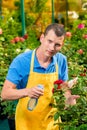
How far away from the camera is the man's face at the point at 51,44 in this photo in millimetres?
3299

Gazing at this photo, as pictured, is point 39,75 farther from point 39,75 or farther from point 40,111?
point 40,111

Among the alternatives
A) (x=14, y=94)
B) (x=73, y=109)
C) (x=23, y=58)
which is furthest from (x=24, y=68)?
(x=73, y=109)

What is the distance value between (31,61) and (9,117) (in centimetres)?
165

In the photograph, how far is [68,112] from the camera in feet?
11.1

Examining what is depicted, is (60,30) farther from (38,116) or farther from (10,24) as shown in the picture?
(10,24)

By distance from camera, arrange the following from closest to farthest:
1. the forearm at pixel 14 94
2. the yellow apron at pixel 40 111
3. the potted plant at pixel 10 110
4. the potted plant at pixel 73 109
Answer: the forearm at pixel 14 94, the potted plant at pixel 73 109, the yellow apron at pixel 40 111, the potted plant at pixel 10 110

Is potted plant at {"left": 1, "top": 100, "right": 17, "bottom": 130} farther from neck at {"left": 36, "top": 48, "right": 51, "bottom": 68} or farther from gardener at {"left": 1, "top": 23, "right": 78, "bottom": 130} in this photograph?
neck at {"left": 36, "top": 48, "right": 51, "bottom": 68}

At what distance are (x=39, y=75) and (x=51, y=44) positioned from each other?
28 cm

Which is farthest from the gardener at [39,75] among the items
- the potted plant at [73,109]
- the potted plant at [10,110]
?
the potted plant at [10,110]

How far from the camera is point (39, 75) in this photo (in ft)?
11.5

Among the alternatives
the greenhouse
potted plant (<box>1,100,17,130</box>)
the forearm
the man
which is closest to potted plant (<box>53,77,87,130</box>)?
the greenhouse

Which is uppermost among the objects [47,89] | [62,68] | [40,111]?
[62,68]

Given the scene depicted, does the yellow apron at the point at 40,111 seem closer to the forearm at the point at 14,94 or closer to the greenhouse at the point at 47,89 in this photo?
the greenhouse at the point at 47,89

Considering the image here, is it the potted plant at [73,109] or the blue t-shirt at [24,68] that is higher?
the blue t-shirt at [24,68]
